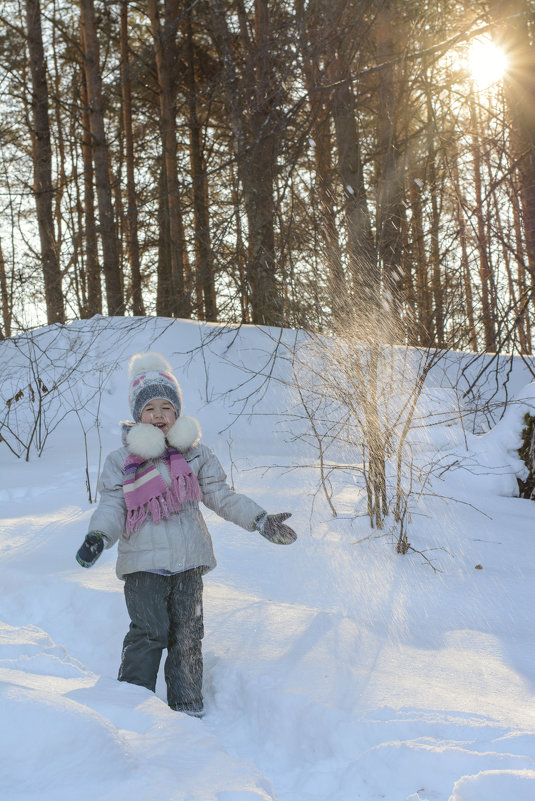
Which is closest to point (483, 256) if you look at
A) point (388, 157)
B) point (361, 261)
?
point (361, 261)

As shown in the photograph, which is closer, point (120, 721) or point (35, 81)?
point (120, 721)

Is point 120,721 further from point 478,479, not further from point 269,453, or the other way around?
point 269,453

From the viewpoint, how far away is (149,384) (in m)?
2.76

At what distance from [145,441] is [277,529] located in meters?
0.58

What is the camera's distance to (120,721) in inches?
69.1

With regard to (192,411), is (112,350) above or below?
above

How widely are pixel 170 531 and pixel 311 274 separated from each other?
2381 mm

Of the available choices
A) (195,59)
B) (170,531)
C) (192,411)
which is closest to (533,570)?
(170,531)

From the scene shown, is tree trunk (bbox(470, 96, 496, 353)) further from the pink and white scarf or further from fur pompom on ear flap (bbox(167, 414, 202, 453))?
the pink and white scarf

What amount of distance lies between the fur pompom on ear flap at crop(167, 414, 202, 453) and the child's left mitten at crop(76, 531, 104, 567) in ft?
1.50

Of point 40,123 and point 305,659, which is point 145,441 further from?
point 40,123

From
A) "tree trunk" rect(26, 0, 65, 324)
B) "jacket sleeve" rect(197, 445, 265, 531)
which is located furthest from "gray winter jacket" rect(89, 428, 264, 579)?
"tree trunk" rect(26, 0, 65, 324)

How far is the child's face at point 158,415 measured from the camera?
108 inches

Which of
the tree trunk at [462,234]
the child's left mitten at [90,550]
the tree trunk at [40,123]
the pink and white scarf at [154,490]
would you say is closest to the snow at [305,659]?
the child's left mitten at [90,550]
